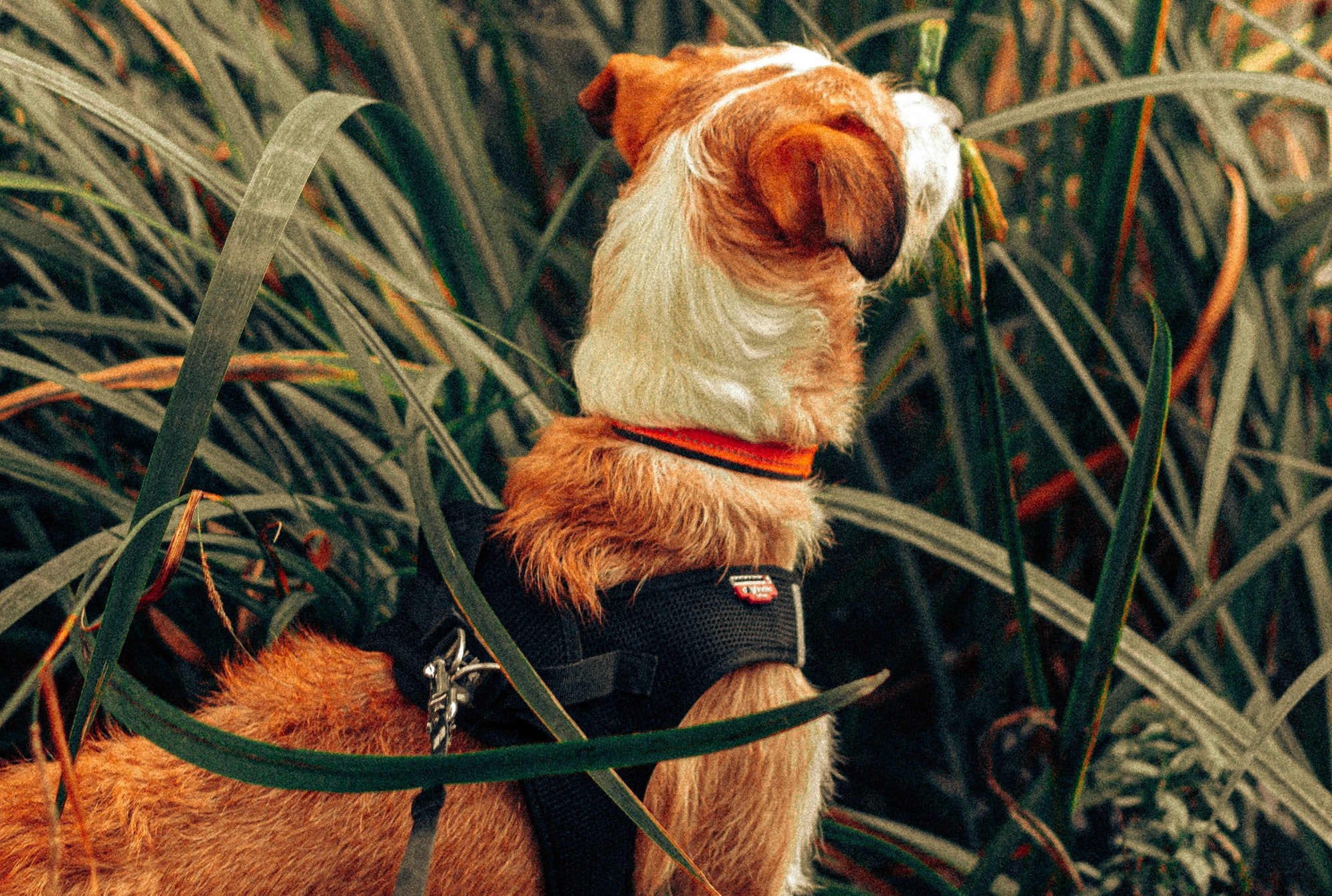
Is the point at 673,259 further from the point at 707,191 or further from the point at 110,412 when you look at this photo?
the point at 110,412

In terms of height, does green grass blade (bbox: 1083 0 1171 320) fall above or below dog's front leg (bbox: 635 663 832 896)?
above

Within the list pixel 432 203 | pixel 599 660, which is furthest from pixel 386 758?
pixel 432 203

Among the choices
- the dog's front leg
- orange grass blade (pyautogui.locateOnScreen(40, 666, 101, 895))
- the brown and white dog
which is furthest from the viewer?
the dog's front leg

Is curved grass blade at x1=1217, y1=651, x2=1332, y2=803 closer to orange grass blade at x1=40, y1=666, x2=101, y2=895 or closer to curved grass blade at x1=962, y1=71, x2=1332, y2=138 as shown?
curved grass blade at x1=962, y1=71, x2=1332, y2=138

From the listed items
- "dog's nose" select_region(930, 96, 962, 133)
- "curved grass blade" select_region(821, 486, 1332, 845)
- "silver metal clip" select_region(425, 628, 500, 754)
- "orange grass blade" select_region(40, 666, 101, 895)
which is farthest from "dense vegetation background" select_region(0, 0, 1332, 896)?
"orange grass blade" select_region(40, 666, 101, 895)

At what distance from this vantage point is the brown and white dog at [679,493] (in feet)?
2.67

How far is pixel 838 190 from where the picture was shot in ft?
2.79

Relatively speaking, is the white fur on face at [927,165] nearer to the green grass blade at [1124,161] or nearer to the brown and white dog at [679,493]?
the brown and white dog at [679,493]

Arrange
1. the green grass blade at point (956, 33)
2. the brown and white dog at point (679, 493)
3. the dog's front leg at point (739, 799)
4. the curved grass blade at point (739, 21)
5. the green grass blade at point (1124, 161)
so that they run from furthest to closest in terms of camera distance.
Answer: the curved grass blade at point (739, 21)
the green grass blade at point (956, 33)
the green grass blade at point (1124, 161)
the dog's front leg at point (739, 799)
the brown and white dog at point (679, 493)

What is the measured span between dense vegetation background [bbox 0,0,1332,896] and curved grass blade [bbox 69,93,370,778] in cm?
8

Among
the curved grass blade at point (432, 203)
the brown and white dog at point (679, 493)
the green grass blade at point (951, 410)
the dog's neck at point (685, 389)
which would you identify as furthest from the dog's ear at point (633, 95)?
the green grass blade at point (951, 410)

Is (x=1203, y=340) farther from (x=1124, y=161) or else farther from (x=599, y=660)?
(x=599, y=660)

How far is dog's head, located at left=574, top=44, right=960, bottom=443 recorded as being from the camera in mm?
964

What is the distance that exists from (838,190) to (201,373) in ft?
2.04
